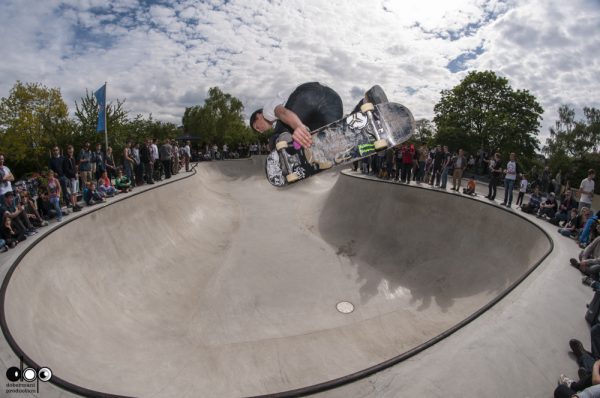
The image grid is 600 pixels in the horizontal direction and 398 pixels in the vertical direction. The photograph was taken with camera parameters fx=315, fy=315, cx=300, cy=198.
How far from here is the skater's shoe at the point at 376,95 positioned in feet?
16.6

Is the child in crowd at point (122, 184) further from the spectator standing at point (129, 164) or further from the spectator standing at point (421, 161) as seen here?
the spectator standing at point (421, 161)

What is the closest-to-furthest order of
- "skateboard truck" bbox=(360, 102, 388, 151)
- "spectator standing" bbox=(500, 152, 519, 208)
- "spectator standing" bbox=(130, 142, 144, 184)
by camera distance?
1. "skateboard truck" bbox=(360, 102, 388, 151)
2. "spectator standing" bbox=(500, 152, 519, 208)
3. "spectator standing" bbox=(130, 142, 144, 184)

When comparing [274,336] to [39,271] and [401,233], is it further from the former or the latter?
[401,233]

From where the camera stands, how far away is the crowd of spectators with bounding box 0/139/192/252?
6.35 metres

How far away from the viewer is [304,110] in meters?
5.21

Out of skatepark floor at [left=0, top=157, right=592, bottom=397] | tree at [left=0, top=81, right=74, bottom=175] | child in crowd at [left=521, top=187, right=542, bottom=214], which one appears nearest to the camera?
skatepark floor at [left=0, top=157, right=592, bottom=397]

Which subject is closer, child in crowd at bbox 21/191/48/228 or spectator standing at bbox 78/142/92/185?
child in crowd at bbox 21/191/48/228

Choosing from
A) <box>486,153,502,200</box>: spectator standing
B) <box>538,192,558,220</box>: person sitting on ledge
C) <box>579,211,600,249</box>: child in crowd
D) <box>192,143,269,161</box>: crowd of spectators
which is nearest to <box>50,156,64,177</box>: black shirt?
<box>486,153,502,200</box>: spectator standing

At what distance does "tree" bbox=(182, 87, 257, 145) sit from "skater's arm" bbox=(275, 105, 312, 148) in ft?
136

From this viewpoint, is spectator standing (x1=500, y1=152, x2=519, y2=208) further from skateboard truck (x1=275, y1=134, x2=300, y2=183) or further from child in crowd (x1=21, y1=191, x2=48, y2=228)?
child in crowd (x1=21, y1=191, x2=48, y2=228)

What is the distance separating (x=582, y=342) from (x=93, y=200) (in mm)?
10347

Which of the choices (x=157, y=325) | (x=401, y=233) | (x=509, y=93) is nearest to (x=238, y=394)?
(x=157, y=325)

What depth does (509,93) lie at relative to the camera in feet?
94.2

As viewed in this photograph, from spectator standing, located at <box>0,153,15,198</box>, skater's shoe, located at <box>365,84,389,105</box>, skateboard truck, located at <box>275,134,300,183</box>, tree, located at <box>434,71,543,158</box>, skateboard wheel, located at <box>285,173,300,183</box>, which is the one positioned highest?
tree, located at <box>434,71,543,158</box>
